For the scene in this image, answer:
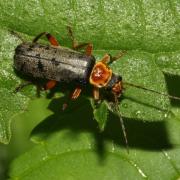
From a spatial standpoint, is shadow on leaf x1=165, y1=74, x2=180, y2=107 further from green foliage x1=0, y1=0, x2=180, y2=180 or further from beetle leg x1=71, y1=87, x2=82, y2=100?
beetle leg x1=71, y1=87, x2=82, y2=100

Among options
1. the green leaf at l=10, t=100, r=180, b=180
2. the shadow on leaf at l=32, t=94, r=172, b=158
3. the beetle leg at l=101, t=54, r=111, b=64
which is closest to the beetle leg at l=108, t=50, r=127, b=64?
the beetle leg at l=101, t=54, r=111, b=64

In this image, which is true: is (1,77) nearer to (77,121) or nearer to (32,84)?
(32,84)

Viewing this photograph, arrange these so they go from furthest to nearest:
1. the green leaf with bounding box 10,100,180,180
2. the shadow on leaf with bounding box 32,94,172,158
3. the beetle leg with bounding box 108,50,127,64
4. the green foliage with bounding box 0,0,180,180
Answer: the shadow on leaf with bounding box 32,94,172,158 < the green leaf with bounding box 10,100,180,180 < the beetle leg with bounding box 108,50,127,64 < the green foliage with bounding box 0,0,180,180

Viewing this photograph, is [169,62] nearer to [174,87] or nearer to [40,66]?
[174,87]

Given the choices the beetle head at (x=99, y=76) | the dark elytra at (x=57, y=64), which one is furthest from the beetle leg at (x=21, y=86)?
the beetle head at (x=99, y=76)

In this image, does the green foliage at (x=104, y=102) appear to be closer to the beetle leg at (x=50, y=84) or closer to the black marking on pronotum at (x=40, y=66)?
the beetle leg at (x=50, y=84)

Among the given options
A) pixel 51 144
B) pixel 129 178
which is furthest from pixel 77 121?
pixel 129 178
